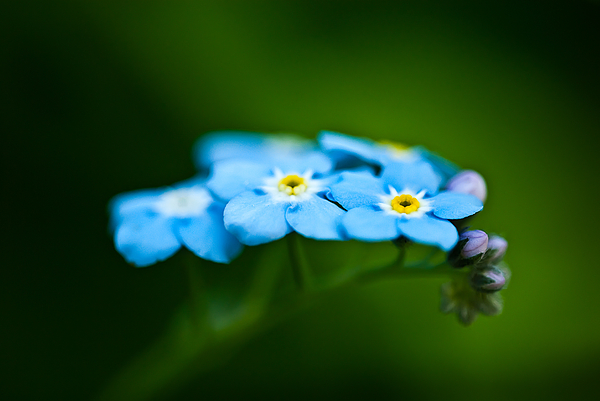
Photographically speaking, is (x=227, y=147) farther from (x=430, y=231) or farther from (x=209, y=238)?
(x=430, y=231)

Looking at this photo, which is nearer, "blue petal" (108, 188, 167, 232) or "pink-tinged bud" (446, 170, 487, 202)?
"pink-tinged bud" (446, 170, 487, 202)

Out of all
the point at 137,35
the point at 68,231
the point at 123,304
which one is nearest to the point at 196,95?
the point at 137,35

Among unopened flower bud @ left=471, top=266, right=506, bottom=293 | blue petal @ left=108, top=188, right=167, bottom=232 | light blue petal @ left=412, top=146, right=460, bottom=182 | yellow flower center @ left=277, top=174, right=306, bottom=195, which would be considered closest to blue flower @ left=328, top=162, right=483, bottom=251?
yellow flower center @ left=277, top=174, right=306, bottom=195

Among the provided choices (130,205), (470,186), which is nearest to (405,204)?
(470,186)

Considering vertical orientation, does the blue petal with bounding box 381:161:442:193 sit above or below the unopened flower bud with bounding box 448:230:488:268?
above

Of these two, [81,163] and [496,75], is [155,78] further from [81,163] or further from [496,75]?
[496,75]

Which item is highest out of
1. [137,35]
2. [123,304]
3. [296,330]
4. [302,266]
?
[137,35]

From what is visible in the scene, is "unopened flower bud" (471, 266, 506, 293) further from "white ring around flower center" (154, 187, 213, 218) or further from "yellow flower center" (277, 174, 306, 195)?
"white ring around flower center" (154, 187, 213, 218)
